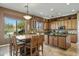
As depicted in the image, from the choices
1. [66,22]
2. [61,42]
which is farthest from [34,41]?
[66,22]

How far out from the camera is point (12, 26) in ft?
26.6

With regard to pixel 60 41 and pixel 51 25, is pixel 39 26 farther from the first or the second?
pixel 60 41

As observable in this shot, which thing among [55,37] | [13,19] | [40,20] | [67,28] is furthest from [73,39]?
[13,19]

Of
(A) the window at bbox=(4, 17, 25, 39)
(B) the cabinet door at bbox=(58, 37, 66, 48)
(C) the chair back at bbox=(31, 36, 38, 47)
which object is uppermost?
(A) the window at bbox=(4, 17, 25, 39)

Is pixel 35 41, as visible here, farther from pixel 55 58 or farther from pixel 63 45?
pixel 63 45

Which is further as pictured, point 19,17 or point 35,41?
point 19,17

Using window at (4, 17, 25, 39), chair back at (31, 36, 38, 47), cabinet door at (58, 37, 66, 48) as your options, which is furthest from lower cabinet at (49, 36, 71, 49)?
window at (4, 17, 25, 39)

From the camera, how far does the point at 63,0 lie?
2598mm

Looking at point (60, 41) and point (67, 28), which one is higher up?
point (67, 28)

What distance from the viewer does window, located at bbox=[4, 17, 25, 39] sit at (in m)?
7.62

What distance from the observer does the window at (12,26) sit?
762 centimetres

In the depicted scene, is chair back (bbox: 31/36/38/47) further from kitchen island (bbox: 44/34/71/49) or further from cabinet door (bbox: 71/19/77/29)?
cabinet door (bbox: 71/19/77/29)

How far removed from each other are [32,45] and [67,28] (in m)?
6.08

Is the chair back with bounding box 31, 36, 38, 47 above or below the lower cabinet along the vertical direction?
above
